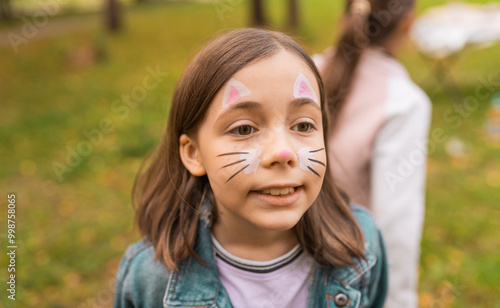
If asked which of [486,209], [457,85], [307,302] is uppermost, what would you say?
[307,302]

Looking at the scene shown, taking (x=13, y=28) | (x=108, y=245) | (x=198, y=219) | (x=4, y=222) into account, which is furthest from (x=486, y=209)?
(x=13, y=28)

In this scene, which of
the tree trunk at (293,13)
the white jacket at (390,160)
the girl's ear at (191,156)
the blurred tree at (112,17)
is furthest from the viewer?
the blurred tree at (112,17)

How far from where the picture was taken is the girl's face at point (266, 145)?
140 centimetres

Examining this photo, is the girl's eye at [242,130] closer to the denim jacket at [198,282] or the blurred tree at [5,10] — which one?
the denim jacket at [198,282]

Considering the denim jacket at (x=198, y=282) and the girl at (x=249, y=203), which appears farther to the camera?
the denim jacket at (x=198, y=282)

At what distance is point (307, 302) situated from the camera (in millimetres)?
1684

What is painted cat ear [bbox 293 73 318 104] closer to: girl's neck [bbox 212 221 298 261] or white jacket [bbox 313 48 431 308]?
girl's neck [bbox 212 221 298 261]

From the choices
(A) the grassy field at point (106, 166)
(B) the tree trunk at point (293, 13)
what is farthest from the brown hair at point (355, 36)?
(B) the tree trunk at point (293, 13)

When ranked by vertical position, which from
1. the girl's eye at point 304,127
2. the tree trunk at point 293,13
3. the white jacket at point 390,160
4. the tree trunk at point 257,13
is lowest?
the tree trunk at point 293,13

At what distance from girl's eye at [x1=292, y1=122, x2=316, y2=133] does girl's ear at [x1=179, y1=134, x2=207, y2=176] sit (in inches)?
13.5

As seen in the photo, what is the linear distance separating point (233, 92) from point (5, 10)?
17095 millimetres

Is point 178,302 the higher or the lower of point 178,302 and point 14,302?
the higher

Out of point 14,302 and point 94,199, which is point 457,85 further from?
point 14,302

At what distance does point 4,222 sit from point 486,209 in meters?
4.73
